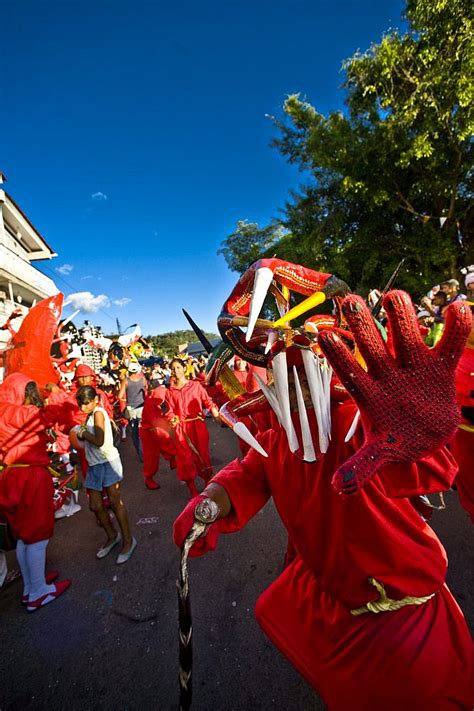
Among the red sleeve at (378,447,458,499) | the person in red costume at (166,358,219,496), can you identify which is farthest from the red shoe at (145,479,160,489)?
the red sleeve at (378,447,458,499)

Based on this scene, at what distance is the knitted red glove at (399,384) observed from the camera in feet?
2.55

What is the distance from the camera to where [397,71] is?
7891mm

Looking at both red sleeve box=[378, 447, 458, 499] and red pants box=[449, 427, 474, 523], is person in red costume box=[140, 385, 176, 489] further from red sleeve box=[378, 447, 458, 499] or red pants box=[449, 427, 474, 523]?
red sleeve box=[378, 447, 458, 499]

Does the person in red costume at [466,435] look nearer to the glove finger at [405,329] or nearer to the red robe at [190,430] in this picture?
the glove finger at [405,329]

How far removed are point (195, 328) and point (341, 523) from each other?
1.05 metres

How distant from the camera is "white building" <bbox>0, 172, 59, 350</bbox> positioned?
1431 cm

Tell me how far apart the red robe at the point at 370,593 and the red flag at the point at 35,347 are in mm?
4104

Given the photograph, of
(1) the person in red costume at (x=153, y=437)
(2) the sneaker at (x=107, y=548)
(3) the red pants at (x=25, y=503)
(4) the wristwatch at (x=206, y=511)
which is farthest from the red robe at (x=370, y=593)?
(1) the person in red costume at (x=153, y=437)

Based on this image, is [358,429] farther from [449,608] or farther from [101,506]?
[101,506]

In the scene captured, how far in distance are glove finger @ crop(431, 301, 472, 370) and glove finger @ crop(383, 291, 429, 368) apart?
0.04 metres

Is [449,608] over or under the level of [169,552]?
over

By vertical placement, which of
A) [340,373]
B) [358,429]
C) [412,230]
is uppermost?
[412,230]

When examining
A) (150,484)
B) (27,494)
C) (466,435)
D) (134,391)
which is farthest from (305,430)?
(134,391)

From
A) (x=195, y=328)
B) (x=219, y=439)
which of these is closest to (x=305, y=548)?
(x=195, y=328)
